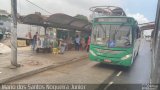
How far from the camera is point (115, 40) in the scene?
445 inches

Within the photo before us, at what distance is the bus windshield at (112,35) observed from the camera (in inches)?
439

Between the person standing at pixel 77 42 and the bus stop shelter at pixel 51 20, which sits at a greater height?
the bus stop shelter at pixel 51 20

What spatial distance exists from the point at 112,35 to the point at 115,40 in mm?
336

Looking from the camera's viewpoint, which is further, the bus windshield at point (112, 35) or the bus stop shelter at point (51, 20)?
the bus stop shelter at point (51, 20)

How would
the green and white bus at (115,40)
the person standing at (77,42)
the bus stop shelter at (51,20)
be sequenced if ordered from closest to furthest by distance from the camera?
the green and white bus at (115,40), the bus stop shelter at (51,20), the person standing at (77,42)

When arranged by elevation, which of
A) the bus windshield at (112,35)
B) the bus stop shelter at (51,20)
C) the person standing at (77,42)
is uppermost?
the bus stop shelter at (51,20)

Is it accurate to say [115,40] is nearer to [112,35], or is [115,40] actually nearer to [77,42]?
[112,35]

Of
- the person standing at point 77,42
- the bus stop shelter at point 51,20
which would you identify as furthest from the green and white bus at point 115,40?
the person standing at point 77,42

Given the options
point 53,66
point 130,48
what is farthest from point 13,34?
point 130,48

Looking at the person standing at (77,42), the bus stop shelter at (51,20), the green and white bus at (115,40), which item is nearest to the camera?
the green and white bus at (115,40)

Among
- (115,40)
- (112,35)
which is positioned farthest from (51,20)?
(115,40)

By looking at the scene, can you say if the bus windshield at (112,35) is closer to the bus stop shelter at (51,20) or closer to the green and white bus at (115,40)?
the green and white bus at (115,40)

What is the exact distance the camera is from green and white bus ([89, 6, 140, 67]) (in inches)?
438

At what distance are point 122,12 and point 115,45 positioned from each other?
2019cm
